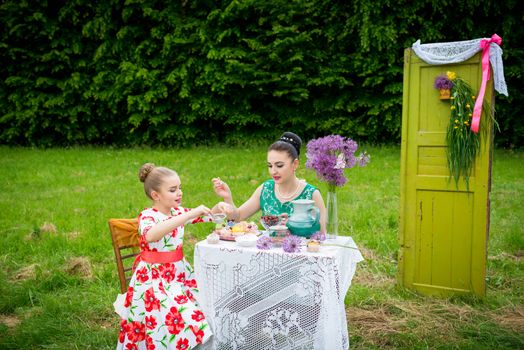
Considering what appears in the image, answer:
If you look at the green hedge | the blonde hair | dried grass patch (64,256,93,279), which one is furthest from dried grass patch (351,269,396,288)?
the green hedge

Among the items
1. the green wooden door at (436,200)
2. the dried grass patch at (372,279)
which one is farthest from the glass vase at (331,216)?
the dried grass patch at (372,279)

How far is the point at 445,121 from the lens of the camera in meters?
4.39

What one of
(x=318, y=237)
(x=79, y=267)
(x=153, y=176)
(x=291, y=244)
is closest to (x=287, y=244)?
(x=291, y=244)

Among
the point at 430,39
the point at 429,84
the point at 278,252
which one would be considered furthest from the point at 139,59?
the point at 278,252

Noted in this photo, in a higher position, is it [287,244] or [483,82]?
[483,82]

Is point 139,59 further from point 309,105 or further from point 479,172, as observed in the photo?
point 479,172

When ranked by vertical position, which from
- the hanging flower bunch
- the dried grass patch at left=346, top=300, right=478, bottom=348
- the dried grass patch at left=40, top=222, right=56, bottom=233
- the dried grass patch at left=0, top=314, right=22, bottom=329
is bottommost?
the dried grass patch at left=0, top=314, right=22, bottom=329

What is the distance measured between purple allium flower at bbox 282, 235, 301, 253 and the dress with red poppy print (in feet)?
1.78

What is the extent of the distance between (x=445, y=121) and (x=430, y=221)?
869 mm

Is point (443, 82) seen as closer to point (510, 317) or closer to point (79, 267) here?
point (510, 317)

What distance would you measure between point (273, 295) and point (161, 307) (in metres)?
0.69

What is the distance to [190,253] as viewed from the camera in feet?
18.8

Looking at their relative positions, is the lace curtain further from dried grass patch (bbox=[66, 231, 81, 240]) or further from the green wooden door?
dried grass patch (bbox=[66, 231, 81, 240])

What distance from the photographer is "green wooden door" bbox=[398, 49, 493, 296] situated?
437 cm
